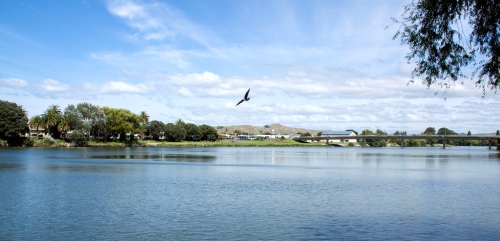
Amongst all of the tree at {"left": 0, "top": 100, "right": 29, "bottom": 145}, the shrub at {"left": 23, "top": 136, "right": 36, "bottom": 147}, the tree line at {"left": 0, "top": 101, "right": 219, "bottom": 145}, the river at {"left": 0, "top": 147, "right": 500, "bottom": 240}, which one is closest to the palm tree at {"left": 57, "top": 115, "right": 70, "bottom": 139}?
the tree line at {"left": 0, "top": 101, "right": 219, "bottom": 145}

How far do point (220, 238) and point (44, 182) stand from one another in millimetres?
26804

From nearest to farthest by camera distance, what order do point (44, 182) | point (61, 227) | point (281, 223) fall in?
point (61, 227)
point (281, 223)
point (44, 182)

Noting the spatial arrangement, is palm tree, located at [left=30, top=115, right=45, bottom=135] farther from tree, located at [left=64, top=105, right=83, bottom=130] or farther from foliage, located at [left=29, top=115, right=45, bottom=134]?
tree, located at [left=64, top=105, right=83, bottom=130]

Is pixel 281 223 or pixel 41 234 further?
pixel 281 223

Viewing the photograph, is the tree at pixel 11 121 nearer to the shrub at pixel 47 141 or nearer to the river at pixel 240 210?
the shrub at pixel 47 141

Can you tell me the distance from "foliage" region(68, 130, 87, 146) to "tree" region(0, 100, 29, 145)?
14.9 metres

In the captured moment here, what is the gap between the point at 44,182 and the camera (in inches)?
1576

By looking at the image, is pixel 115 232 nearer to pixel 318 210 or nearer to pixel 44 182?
pixel 318 210

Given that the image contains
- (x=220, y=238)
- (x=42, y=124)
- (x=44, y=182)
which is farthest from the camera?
(x=42, y=124)

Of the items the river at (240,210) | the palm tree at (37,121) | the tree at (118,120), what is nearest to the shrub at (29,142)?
the palm tree at (37,121)

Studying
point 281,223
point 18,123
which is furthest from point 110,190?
point 18,123

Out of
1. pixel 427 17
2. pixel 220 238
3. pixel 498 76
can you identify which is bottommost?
pixel 220 238

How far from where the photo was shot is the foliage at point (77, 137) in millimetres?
141375

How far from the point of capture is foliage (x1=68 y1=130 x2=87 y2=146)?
14138 cm
